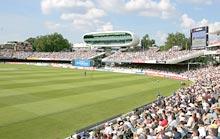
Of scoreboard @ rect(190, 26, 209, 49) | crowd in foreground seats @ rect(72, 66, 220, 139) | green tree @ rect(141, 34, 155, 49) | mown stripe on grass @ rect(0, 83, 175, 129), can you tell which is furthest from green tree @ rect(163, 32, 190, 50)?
crowd in foreground seats @ rect(72, 66, 220, 139)

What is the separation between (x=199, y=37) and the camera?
61.8m

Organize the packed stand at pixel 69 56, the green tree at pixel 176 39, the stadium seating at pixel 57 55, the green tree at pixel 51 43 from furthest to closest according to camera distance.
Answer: the green tree at pixel 51 43 < the green tree at pixel 176 39 < the stadium seating at pixel 57 55 < the packed stand at pixel 69 56

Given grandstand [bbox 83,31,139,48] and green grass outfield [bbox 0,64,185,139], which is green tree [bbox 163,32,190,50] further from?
green grass outfield [bbox 0,64,185,139]

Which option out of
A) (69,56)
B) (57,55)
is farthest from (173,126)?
(57,55)

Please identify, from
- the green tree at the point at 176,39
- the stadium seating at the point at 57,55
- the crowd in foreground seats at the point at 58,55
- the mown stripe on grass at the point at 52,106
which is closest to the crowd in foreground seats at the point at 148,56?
the stadium seating at the point at 57,55

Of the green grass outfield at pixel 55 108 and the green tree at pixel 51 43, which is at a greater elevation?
the green tree at pixel 51 43

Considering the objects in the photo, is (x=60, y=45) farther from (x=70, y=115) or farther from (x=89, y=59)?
(x=70, y=115)

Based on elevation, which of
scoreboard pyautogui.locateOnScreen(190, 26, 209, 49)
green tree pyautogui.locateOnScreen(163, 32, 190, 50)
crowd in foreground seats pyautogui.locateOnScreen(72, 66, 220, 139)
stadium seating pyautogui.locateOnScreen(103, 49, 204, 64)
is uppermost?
green tree pyautogui.locateOnScreen(163, 32, 190, 50)

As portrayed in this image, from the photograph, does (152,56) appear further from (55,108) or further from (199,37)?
(55,108)

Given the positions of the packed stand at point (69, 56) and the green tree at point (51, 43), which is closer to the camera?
the packed stand at point (69, 56)

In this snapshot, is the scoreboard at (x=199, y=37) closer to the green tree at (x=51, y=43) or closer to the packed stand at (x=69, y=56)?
the packed stand at (x=69, y=56)

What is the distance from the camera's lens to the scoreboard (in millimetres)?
59944

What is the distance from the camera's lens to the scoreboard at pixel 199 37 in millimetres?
59944

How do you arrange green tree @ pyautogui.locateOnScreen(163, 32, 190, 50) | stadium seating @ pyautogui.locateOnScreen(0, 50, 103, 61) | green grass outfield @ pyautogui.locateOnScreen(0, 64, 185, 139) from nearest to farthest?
green grass outfield @ pyautogui.locateOnScreen(0, 64, 185, 139) → stadium seating @ pyautogui.locateOnScreen(0, 50, 103, 61) → green tree @ pyautogui.locateOnScreen(163, 32, 190, 50)
